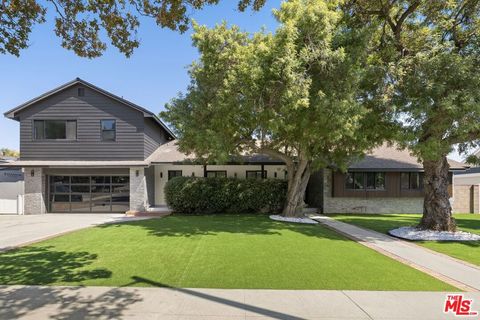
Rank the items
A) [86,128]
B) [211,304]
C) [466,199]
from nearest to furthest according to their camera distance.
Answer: [211,304] < [86,128] < [466,199]

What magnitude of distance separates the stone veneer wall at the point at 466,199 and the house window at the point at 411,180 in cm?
344

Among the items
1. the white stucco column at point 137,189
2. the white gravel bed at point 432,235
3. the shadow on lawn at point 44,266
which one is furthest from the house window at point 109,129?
the white gravel bed at point 432,235

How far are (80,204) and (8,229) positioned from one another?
680 centimetres

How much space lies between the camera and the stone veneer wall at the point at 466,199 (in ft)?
69.7

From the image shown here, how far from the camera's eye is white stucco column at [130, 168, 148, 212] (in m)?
19.3

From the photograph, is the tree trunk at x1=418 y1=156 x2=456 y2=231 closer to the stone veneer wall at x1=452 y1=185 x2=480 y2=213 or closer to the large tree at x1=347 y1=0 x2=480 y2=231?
the large tree at x1=347 y1=0 x2=480 y2=231

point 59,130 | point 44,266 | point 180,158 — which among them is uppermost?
point 59,130

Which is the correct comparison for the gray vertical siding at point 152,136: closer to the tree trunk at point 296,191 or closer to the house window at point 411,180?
the tree trunk at point 296,191

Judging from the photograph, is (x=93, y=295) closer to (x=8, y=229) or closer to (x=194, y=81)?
(x=8, y=229)

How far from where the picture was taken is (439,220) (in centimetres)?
1230

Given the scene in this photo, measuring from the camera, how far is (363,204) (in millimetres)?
20203

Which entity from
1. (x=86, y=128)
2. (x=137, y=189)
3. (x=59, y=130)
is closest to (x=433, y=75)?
(x=137, y=189)

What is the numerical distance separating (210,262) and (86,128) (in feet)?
50.5

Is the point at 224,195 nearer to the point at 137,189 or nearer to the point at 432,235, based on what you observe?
the point at 137,189
